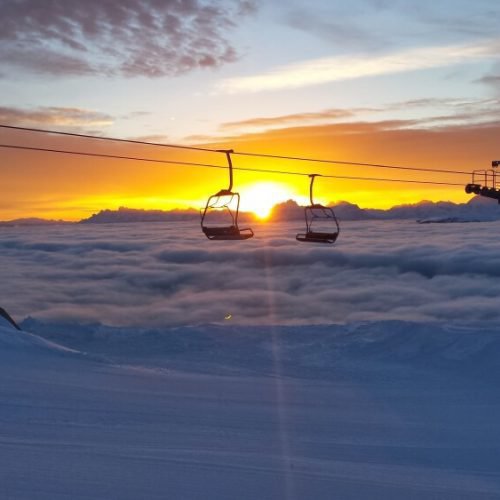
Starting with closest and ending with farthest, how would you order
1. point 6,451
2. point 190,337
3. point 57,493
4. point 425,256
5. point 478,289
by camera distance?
point 57,493 → point 6,451 → point 190,337 → point 478,289 → point 425,256

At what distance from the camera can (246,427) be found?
10359 millimetres

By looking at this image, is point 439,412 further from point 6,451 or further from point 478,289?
point 478,289

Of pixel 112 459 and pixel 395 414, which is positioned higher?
pixel 112 459

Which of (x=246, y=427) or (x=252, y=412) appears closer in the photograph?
(x=246, y=427)

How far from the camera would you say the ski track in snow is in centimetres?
695

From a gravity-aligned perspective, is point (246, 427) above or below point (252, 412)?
above

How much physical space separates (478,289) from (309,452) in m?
116

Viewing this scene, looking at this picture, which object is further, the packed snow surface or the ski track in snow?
the packed snow surface

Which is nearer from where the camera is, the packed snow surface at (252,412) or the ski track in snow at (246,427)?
the ski track in snow at (246,427)

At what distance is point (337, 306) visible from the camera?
106688mm

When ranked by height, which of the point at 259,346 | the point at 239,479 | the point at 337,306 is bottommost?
the point at 337,306

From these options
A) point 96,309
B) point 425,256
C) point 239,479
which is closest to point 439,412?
point 239,479

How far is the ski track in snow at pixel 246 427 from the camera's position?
274 inches

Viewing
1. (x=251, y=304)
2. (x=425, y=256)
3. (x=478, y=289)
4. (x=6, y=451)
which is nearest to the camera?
(x=6, y=451)
